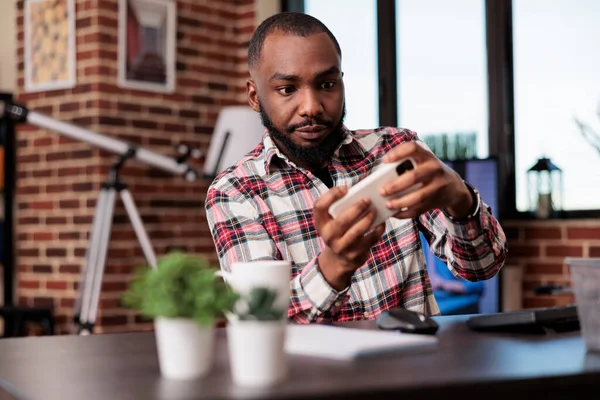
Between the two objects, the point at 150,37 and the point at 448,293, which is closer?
the point at 448,293

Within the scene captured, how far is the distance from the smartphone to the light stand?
2.56 m

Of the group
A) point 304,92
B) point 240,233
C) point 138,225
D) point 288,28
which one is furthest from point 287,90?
point 138,225

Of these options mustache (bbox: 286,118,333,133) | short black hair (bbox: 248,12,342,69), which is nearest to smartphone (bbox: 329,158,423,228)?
mustache (bbox: 286,118,333,133)

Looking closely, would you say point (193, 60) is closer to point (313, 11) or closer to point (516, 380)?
point (313, 11)

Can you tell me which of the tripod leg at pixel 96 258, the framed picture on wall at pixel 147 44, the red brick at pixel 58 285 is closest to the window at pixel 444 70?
the framed picture on wall at pixel 147 44

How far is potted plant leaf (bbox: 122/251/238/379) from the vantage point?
34.3 inches

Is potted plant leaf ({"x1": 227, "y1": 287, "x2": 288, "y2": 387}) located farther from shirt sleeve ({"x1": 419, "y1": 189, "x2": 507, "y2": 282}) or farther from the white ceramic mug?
shirt sleeve ({"x1": 419, "y1": 189, "x2": 507, "y2": 282})

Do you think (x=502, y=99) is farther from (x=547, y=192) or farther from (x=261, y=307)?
(x=261, y=307)

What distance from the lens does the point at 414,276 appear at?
5.88ft

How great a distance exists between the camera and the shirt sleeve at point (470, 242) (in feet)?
5.18

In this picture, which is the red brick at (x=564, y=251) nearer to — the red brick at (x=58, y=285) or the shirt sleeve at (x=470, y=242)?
the shirt sleeve at (x=470, y=242)

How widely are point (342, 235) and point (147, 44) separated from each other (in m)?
2.99

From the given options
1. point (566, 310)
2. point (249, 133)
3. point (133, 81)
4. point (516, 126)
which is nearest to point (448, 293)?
point (516, 126)

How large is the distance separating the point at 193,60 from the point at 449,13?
1.25 m
